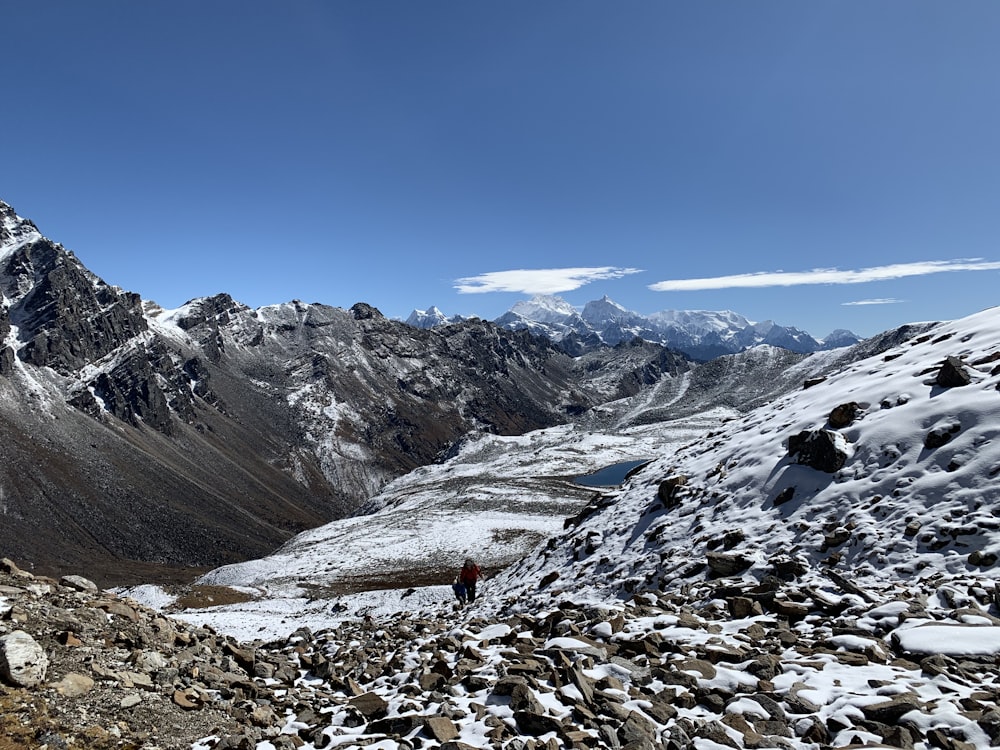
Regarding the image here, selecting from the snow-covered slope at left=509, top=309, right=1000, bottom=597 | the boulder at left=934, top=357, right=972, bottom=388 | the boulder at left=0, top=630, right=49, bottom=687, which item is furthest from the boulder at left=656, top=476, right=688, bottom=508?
the boulder at left=0, top=630, right=49, bottom=687

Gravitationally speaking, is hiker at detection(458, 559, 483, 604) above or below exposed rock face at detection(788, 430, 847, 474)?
below

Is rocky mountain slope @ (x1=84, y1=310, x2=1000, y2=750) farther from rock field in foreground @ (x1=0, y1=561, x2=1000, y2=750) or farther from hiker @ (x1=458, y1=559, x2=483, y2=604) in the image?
hiker @ (x1=458, y1=559, x2=483, y2=604)

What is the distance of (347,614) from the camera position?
3884 cm

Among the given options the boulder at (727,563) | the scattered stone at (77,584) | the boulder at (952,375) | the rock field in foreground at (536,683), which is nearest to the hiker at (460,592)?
the rock field in foreground at (536,683)

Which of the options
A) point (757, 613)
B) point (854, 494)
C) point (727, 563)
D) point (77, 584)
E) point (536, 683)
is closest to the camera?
point (536, 683)

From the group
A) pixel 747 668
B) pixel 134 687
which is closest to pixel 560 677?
pixel 747 668

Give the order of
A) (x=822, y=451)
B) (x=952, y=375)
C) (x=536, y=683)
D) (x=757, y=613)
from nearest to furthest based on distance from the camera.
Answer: (x=536, y=683), (x=757, y=613), (x=822, y=451), (x=952, y=375)

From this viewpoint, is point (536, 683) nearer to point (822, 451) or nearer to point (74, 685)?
point (74, 685)

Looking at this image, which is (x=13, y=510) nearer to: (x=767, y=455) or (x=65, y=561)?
(x=65, y=561)

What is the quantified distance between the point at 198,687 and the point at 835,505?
770 inches

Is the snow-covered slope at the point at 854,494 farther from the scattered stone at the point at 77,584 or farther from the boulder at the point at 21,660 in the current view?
the boulder at the point at 21,660

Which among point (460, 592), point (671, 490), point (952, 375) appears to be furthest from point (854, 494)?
point (460, 592)

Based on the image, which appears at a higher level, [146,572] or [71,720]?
[71,720]

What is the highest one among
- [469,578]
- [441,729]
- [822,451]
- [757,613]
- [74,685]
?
[822,451]
